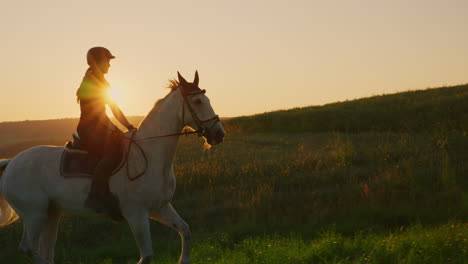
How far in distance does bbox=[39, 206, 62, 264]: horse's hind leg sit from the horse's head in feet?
9.35

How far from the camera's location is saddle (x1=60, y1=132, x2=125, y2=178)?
7.14 m

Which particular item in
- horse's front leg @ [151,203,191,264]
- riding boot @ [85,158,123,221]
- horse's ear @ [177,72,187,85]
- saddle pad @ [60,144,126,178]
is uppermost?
horse's ear @ [177,72,187,85]

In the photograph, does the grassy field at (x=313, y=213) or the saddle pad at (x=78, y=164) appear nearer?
the grassy field at (x=313, y=213)

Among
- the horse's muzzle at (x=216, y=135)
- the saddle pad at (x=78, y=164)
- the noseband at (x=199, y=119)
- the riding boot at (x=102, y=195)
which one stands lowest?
the riding boot at (x=102, y=195)

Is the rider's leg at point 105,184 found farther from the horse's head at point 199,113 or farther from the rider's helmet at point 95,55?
the rider's helmet at point 95,55

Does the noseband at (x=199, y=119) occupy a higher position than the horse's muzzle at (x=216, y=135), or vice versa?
the noseband at (x=199, y=119)

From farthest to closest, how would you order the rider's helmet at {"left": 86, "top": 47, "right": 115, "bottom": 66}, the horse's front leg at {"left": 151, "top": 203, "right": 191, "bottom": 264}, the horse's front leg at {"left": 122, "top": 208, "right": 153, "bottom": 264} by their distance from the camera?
the rider's helmet at {"left": 86, "top": 47, "right": 115, "bottom": 66}, the horse's front leg at {"left": 151, "top": 203, "right": 191, "bottom": 264}, the horse's front leg at {"left": 122, "top": 208, "right": 153, "bottom": 264}

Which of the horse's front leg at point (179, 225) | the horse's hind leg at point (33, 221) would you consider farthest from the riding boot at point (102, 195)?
the horse's hind leg at point (33, 221)

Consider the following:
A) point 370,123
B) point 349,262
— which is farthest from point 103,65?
point 370,123

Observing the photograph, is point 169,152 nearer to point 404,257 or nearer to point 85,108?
point 85,108

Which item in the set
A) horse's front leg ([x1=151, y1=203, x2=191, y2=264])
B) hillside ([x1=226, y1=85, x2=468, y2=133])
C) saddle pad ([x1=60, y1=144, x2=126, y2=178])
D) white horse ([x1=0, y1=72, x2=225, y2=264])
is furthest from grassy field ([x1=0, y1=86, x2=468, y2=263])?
hillside ([x1=226, y1=85, x2=468, y2=133])

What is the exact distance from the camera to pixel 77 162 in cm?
723

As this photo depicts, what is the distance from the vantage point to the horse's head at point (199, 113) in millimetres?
6664

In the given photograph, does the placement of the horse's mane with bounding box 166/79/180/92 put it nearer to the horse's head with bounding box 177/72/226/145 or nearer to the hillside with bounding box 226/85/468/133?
the horse's head with bounding box 177/72/226/145
